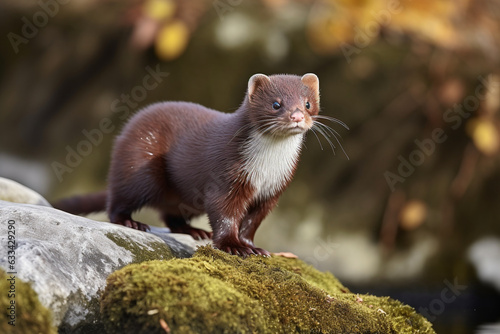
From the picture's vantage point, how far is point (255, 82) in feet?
16.3

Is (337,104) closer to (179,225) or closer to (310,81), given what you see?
(179,225)

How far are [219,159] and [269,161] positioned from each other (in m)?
0.40

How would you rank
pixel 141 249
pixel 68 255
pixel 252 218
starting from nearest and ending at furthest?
pixel 68 255 < pixel 141 249 < pixel 252 218

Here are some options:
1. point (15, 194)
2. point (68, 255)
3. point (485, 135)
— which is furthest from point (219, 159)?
point (485, 135)

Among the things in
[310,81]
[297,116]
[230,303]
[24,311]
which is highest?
[310,81]

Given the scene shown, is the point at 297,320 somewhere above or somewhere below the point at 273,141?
below

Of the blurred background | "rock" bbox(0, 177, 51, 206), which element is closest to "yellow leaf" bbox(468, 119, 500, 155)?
the blurred background

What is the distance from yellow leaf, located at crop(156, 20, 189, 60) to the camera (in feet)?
30.4

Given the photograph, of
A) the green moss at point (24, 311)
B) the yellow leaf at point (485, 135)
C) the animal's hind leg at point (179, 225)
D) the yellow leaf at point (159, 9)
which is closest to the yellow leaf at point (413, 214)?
the yellow leaf at point (485, 135)

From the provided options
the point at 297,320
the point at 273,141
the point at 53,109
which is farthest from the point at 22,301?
the point at 53,109

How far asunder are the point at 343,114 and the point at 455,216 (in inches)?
81.1

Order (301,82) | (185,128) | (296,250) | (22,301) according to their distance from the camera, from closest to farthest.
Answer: (22,301) < (301,82) < (185,128) < (296,250)

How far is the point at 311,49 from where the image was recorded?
30.5 ft

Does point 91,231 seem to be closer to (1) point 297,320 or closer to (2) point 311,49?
(1) point 297,320
